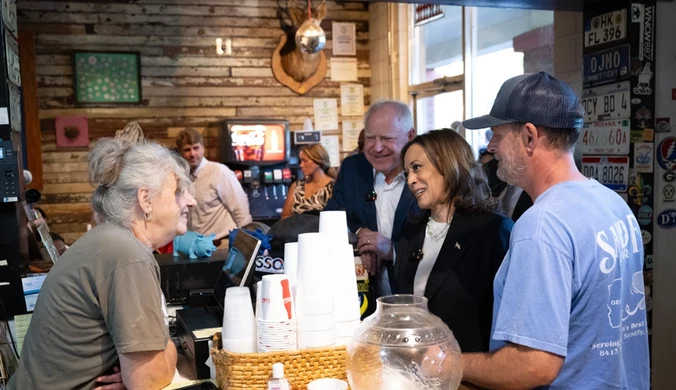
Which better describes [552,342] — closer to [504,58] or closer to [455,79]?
[504,58]

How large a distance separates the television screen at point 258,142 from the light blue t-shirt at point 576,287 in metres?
5.82

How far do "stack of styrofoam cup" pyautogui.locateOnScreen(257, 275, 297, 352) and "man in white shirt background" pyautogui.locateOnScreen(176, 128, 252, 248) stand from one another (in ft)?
13.1

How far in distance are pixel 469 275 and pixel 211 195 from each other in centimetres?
377

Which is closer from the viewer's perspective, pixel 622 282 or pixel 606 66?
pixel 622 282

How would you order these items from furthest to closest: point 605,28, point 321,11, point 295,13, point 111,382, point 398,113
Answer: point 295,13 < point 321,11 < point 605,28 < point 398,113 < point 111,382

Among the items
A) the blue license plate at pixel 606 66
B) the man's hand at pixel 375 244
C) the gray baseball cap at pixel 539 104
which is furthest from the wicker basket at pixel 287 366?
the blue license plate at pixel 606 66

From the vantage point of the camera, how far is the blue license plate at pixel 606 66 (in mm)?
3539

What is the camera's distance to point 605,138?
146 inches

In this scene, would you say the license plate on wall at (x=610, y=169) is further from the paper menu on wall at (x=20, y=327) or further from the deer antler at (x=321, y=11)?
the deer antler at (x=321, y=11)

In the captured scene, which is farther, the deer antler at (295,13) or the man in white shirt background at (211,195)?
the deer antler at (295,13)

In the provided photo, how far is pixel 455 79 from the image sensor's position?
6789 millimetres

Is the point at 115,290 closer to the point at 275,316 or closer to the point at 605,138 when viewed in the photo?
the point at 275,316

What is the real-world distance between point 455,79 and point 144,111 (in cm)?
361

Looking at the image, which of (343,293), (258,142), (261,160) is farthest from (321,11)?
(343,293)
